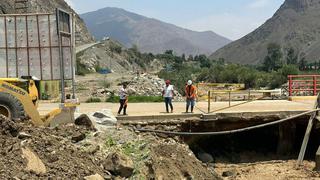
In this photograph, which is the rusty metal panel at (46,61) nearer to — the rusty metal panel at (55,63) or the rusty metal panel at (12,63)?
the rusty metal panel at (55,63)

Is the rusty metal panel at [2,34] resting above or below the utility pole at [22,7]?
below

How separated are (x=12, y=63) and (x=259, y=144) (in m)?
9.98

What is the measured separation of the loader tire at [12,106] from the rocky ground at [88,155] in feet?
3.86

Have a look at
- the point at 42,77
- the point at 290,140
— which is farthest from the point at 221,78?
the point at 42,77

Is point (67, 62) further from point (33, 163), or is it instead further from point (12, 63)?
point (33, 163)

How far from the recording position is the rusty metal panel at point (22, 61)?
1462 centimetres

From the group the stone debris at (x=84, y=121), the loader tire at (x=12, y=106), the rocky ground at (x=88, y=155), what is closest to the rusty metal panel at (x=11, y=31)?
A: the loader tire at (x=12, y=106)

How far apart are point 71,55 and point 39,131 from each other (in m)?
3.12

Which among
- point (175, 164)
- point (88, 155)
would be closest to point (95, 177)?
point (88, 155)

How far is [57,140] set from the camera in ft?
38.4

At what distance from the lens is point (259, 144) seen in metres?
19.8

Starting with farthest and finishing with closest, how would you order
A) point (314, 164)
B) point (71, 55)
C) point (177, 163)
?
point (314, 164), point (71, 55), point (177, 163)

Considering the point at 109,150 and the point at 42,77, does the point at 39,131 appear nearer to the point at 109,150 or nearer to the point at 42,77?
the point at 109,150

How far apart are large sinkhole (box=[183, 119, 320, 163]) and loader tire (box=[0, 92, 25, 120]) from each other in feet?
20.8
